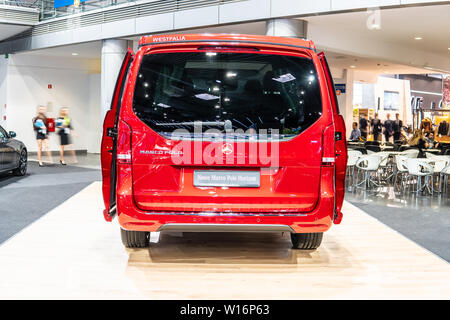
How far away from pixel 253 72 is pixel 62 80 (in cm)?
1683

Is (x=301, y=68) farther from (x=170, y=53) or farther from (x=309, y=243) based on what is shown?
(x=309, y=243)

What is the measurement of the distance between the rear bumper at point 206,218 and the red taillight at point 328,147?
68 mm

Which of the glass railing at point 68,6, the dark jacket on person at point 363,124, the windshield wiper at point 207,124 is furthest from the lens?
the dark jacket on person at point 363,124

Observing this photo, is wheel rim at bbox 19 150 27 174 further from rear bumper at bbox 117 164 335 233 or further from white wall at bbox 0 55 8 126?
rear bumper at bbox 117 164 335 233

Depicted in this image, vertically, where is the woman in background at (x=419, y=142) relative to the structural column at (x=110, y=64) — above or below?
below

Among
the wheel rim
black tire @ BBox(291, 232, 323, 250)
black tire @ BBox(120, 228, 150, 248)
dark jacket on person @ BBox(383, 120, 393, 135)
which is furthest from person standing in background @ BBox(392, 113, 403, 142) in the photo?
black tire @ BBox(120, 228, 150, 248)

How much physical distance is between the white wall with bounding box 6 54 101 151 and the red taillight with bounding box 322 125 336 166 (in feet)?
54.1

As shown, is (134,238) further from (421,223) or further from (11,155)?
(11,155)

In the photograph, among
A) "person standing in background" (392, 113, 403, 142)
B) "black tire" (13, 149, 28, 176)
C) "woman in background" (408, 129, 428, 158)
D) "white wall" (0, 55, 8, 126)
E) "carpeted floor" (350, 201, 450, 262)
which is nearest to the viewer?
"carpeted floor" (350, 201, 450, 262)

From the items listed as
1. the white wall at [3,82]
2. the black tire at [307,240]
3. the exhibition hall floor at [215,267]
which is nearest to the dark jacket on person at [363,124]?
the white wall at [3,82]

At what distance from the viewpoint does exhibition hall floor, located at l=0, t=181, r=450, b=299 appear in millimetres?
3641

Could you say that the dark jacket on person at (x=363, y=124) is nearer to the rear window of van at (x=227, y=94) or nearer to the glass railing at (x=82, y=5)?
the glass railing at (x=82, y=5)

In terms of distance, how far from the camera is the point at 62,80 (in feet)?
62.7

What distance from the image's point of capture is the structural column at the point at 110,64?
45.3 feet
